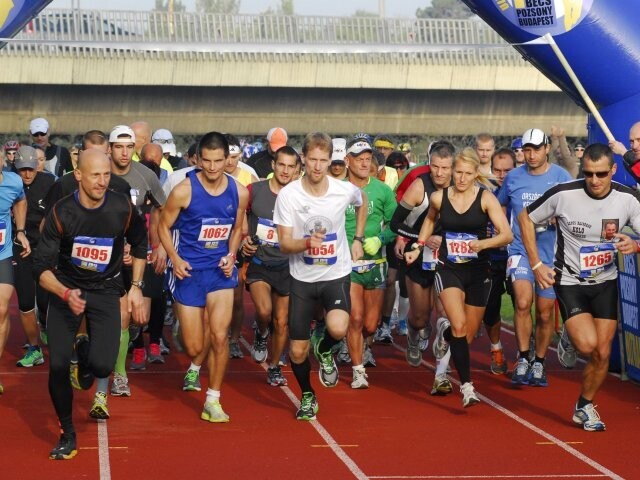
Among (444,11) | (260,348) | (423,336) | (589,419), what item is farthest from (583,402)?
(444,11)

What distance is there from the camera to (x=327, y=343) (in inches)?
403

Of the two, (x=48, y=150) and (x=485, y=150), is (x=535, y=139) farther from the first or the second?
(x=48, y=150)

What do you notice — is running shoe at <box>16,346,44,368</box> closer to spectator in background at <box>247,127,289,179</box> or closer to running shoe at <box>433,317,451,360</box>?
spectator in background at <box>247,127,289,179</box>

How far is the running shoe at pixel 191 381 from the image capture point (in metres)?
11.1

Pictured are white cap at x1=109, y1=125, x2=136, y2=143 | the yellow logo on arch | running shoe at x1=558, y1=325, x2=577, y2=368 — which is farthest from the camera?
running shoe at x1=558, y1=325, x2=577, y2=368

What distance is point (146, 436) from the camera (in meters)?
Result: 9.34

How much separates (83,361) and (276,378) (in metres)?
2.92

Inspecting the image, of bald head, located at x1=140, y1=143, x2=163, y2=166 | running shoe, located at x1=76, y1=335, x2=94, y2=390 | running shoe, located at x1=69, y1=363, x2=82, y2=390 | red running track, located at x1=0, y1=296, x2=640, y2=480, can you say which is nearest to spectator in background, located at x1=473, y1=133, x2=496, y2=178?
red running track, located at x1=0, y1=296, x2=640, y2=480

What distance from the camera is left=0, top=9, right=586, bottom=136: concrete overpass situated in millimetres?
42438

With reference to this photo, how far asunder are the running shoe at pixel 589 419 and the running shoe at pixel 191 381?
313 centimetres

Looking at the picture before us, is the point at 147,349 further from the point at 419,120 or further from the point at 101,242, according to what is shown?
the point at 419,120

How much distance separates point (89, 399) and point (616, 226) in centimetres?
427

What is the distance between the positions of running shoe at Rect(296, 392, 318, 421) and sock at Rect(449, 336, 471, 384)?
117 centimetres

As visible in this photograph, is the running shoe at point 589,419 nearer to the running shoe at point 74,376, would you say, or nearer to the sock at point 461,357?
the sock at point 461,357
